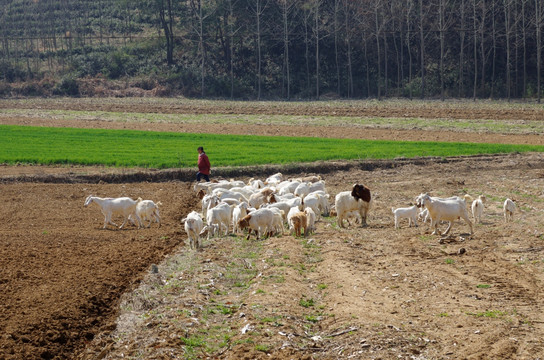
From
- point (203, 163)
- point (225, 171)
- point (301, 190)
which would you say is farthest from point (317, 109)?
point (301, 190)

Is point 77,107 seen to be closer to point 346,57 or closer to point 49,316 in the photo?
point 346,57

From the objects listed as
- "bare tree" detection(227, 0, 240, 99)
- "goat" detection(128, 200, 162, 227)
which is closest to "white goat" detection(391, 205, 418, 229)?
"goat" detection(128, 200, 162, 227)

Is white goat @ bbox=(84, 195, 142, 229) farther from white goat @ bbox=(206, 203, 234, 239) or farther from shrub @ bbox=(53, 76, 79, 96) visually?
shrub @ bbox=(53, 76, 79, 96)

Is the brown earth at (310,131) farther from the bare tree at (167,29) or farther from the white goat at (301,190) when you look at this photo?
the bare tree at (167,29)

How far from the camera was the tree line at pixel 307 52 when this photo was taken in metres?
77.9

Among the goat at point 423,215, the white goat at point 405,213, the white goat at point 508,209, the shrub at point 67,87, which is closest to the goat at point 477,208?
the white goat at point 508,209

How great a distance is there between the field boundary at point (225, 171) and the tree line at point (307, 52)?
44295 mm

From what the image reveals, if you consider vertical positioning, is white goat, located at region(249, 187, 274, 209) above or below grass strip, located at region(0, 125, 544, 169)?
below

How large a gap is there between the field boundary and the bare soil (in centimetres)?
650

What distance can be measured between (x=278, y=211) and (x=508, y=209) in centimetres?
629

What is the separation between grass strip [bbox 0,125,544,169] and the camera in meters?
30.3

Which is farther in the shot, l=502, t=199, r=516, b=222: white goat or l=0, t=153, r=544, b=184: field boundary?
l=0, t=153, r=544, b=184: field boundary

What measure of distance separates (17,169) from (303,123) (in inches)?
935

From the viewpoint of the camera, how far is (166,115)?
53781mm
